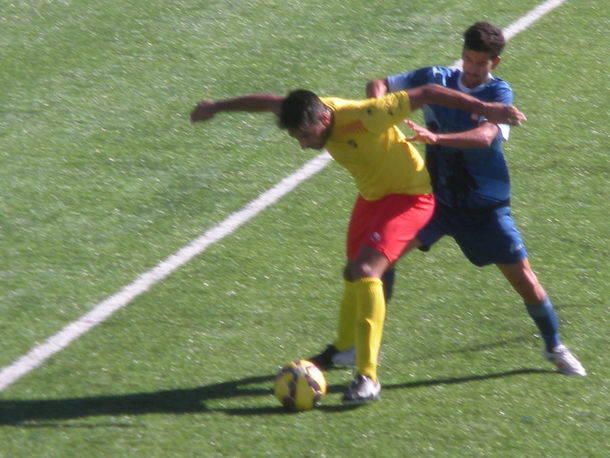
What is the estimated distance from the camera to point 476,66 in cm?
714

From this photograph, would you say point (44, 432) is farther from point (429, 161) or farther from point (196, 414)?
point (429, 161)

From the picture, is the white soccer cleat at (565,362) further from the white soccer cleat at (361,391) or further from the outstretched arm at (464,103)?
the outstretched arm at (464,103)

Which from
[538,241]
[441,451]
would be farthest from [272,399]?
[538,241]

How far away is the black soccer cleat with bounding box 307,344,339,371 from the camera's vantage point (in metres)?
7.41

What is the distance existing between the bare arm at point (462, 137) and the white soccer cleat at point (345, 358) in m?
1.34

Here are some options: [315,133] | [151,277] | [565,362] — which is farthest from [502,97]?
[151,277]

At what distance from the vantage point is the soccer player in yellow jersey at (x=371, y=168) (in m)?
6.70

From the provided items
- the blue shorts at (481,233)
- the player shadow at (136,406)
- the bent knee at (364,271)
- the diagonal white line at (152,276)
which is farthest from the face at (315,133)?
the diagonal white line at (152,276)

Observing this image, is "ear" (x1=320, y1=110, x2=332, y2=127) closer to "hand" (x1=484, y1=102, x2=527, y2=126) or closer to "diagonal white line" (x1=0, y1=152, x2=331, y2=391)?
"hand" (x1=484, y1=102, x2=527, y2=126)

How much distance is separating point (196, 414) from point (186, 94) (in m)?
4.56

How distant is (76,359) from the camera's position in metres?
7.50

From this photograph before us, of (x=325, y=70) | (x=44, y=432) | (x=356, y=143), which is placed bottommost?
(x=44, y=432)

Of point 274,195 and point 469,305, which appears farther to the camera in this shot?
point 274,195

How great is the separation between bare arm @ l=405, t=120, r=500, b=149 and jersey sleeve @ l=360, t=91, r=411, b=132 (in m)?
0.07
